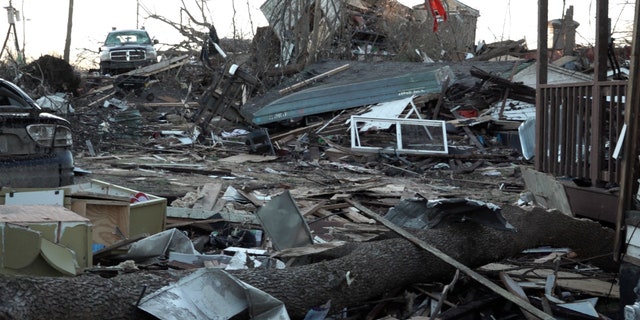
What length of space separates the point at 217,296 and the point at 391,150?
11029 millimetres

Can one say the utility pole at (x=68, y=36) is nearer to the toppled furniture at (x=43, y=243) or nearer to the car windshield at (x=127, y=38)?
the car windshield at (x=127, y=38)

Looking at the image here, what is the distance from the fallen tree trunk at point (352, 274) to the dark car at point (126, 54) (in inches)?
1032

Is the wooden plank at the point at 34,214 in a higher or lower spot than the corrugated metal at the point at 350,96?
lower

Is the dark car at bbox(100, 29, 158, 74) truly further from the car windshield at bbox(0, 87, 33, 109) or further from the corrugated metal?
the car windshield at bbox(0, 87, 33, 109)

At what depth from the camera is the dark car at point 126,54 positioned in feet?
99.5

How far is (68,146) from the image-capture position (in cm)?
696

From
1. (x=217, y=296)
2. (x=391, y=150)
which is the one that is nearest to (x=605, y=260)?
(x=217, y=296)

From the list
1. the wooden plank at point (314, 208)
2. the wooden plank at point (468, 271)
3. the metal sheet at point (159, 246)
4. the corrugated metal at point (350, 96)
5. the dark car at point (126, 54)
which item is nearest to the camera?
the wooden plank at point (468, 271)

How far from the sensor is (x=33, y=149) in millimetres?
6637

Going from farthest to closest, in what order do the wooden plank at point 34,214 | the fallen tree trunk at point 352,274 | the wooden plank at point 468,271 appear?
the wooden plank at point 34,214 < the wooden plank at point 468,271 < the fallen tree trunk at point 352,274

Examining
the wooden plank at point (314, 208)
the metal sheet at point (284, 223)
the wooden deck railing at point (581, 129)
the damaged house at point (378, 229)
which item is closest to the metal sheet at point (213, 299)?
the damaged house at point (378, 229)

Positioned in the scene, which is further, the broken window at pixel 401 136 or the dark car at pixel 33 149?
the broken window at pixel 401 136

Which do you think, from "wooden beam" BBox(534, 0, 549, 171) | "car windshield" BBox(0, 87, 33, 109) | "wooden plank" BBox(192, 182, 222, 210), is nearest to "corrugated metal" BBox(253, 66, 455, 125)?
"wooden plank" BBox(192, 182, 222, 210)

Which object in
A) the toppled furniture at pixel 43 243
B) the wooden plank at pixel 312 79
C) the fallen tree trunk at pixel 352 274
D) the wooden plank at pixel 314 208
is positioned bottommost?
the wooden plank at pixel 314 208
